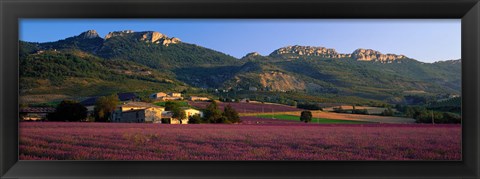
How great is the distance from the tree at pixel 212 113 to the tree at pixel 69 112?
150cm

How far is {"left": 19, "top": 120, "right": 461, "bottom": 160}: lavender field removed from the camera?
325 cm

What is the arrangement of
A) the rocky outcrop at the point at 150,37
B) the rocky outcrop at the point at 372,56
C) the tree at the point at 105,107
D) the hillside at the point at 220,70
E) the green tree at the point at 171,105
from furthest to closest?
1. the rocky outcrop at the point at 150,37
2. the rocky outcrop at the point at 372,56
3. the hillside at the point at 220,70
4. the tree at the point at 105,107
5. the green tree at the point at 171,105

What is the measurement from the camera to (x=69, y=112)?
4.75 metres

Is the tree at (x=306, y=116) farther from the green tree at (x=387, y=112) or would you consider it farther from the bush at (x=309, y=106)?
the green tree at (x=387, y=112)

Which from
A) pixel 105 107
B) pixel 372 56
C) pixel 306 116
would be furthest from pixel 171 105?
pixel 372 56

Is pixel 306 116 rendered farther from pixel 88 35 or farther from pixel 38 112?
pixel 88 35

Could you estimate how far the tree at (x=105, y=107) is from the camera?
482cm

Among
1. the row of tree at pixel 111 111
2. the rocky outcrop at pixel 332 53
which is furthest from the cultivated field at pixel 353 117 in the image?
the rocky outcrop at pixel 332 53

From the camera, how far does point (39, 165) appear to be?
2.35 m

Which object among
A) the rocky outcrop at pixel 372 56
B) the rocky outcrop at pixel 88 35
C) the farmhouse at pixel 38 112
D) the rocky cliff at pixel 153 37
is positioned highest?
the rocky cliff at pixel 153 37

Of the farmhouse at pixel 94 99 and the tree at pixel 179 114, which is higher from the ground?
the farmhouse at pixel 94 99

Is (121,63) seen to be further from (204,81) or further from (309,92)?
(309,92)

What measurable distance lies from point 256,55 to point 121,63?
2570 mm

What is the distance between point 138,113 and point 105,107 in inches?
16.1
